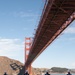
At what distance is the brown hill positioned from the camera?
151075 mm

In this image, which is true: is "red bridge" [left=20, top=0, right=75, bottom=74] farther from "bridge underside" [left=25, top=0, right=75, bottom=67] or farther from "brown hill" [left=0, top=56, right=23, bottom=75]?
"brown hill" [left=0, top=56, right=23, bottom=75]

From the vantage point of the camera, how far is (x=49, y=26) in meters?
30.0

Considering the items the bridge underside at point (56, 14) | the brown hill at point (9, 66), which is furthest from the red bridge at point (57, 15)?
the brown hill at point (9, 66)

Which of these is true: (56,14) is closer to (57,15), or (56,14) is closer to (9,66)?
(57,15)

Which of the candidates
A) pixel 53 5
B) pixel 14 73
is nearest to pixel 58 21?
pixel 53 5

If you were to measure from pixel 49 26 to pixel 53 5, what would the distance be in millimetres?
8776

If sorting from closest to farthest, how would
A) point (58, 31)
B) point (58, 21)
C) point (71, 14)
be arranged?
point (71, 14)
point (58, 21)
point (58, 31)

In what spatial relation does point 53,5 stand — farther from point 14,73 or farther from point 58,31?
point 14,73

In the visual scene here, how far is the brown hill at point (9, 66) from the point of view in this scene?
15107 cm

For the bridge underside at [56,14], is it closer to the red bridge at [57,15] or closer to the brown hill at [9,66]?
the red bridge at [57,15]

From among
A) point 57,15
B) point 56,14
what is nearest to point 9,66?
point 57,15

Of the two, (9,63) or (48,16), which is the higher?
(9,63)

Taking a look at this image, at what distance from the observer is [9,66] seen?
536 ft

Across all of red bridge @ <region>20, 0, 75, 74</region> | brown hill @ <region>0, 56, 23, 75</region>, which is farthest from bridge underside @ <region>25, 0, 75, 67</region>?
brown hill @ <region>0, 56, 23, 75</region>
